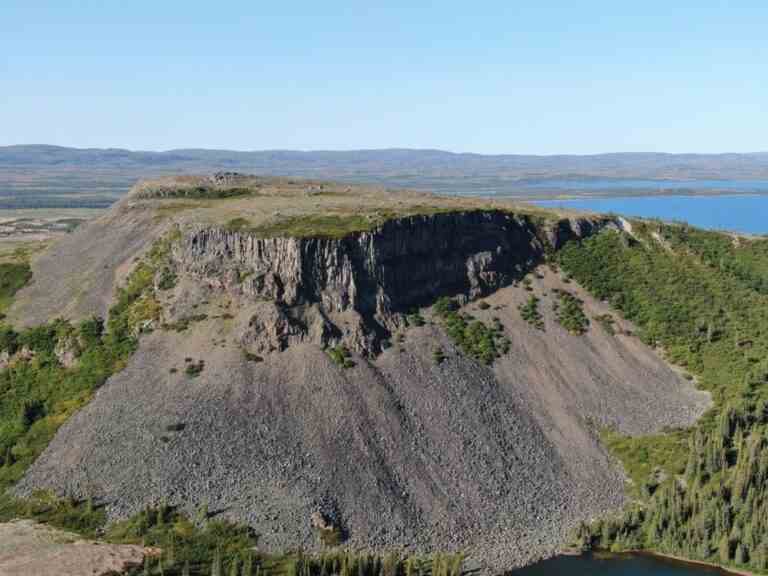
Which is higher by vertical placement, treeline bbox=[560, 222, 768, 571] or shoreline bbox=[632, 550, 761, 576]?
treeline bbox=[560, 222, 768, 571]

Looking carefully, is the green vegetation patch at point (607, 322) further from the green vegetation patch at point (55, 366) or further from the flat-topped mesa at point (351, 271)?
the green vegetation patch at point (55, 366)

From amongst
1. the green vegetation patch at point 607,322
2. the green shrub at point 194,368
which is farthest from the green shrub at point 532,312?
the green shrub at point 194,368

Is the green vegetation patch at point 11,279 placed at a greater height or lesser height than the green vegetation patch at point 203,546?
→ greater

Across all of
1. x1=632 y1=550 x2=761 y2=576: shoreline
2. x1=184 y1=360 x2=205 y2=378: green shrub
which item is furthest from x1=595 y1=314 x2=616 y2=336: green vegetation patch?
x1=184 y1=360 x2=205 y2=378: green shrub

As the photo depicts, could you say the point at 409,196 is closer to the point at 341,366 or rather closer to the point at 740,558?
the point at 341,366

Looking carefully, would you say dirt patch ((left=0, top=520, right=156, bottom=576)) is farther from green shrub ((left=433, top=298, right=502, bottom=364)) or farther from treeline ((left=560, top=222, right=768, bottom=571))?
green shrub ((left=433, top=298, right=502, bottom=364))

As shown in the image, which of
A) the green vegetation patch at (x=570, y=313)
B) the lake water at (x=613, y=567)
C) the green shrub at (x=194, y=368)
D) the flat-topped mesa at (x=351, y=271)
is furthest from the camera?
the green vegetation patch at (x=570, y=313)

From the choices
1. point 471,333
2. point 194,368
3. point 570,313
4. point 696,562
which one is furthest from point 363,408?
point 570,313
